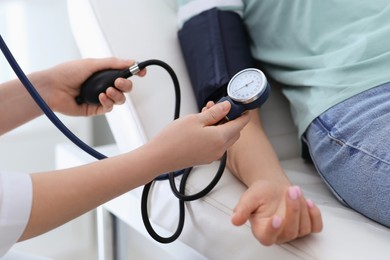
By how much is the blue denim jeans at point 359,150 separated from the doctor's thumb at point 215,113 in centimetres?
25

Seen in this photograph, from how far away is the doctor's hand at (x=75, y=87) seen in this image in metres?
0.93

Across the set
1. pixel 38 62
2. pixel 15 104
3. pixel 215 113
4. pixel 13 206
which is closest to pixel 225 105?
pixel 215 113

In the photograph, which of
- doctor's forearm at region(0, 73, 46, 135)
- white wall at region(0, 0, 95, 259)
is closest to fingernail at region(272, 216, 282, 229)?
doctor's forearm at region(0, 73, 46, 135)

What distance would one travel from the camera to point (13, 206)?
1.91ft

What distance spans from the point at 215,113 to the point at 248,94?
0.06 metres

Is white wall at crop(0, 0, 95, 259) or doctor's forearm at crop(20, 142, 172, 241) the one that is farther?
white wall at crop(0, 0, 95, 259)

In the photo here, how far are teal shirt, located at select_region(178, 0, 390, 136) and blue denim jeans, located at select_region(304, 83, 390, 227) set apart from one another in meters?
0.03

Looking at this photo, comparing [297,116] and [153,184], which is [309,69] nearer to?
[297,116]

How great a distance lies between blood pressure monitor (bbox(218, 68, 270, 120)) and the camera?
711 millimetres

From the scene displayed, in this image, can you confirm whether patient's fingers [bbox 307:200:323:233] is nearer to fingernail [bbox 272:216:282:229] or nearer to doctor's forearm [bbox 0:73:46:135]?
fingernail [bbox 272:216:282:229]

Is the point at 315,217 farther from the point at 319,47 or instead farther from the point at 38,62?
the point at 38,62

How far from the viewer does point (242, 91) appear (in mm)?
732

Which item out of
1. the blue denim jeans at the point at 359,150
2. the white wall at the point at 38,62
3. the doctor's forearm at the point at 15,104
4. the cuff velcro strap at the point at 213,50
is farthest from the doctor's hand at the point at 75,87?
the white wall at the point at 38,62

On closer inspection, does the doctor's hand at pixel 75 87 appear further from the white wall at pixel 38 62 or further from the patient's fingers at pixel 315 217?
the white wall at pixel 38 62
